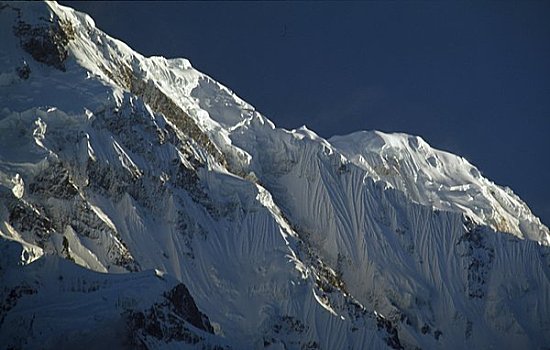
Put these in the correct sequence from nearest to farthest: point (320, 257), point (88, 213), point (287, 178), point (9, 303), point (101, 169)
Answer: point (9, 303)
point (88, 213)
point (101, 169)
point (320, 257)
point (287, 178)

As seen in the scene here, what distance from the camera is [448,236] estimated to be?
637ft

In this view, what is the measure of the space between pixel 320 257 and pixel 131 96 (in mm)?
46546

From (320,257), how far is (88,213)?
58.2 meters

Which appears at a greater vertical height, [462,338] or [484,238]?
[484,238]

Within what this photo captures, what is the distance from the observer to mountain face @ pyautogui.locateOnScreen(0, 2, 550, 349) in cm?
10256

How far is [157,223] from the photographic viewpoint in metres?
147

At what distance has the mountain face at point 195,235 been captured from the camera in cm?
10256

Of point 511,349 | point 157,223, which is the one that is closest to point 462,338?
point 511,349

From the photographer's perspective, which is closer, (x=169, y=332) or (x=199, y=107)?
(x=169, y=332)

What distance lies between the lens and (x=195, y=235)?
500ft

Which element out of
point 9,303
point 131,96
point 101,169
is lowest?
point 9,303

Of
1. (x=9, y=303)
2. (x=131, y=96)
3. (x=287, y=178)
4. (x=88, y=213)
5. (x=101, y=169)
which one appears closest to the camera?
(x=9, y=303)

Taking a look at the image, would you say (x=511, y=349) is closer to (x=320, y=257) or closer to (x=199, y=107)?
(x=320, y=257)

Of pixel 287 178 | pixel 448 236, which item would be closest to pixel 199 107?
pixel 287 178
